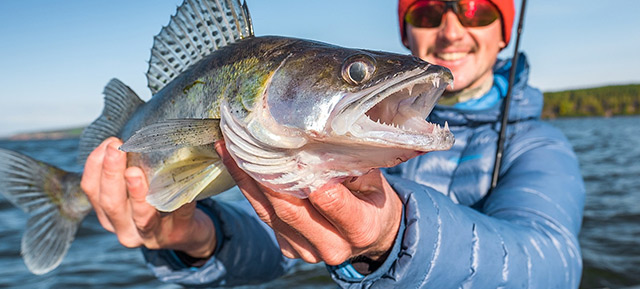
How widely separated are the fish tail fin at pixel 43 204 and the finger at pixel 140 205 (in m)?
0.75

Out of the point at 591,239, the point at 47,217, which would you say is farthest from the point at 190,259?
the point at 591,239

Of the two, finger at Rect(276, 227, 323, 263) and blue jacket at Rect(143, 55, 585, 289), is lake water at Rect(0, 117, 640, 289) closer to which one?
blue jacket at Rect(143, 55, 585, 289)

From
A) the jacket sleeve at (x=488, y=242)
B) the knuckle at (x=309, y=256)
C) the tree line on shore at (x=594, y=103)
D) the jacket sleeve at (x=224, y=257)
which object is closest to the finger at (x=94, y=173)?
the jacket sleeve at (x=224, y=257)

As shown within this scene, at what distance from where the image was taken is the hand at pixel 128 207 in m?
2.59

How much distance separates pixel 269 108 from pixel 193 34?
1139 millimetres

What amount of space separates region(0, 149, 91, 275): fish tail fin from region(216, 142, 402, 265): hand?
1958 mm

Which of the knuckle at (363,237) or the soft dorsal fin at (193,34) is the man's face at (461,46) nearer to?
the soft dorsal fin at (193,34)

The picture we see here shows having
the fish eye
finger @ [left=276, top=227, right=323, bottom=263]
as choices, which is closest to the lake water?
finger @ [left=276, top=227, right=323, bottom=263]

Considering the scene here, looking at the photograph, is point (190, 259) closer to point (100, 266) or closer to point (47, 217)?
point (47, 217)

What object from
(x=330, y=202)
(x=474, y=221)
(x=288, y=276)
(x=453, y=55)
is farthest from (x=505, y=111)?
(x=288, y=276)

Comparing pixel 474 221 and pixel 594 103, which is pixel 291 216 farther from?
pixel 594 103

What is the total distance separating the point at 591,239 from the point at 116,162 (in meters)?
8.14

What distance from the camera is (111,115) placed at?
3.11m

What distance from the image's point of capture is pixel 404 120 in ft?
4.95
